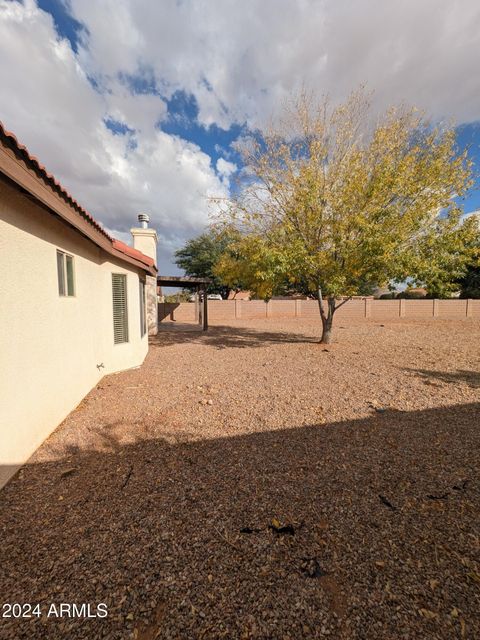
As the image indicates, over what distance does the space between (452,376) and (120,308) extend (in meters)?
8.23

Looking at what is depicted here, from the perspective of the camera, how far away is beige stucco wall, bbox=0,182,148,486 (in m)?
2.97

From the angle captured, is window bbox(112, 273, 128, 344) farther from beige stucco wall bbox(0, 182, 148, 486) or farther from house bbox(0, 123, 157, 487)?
beige stucco wall bbox(0, 182, 148, 486)

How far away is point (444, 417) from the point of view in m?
4.46

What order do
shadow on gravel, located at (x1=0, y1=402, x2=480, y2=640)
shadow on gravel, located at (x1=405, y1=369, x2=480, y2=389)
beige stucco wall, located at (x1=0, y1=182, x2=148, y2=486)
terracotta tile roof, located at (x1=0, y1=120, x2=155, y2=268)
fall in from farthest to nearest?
shadow on gravel, located at (x1=405, y1=369, x2=480, y2=389)
beige stucco wall, located at (x1=0, y1=182, x2=148, y2=486)
terracotta tile roof, located at (x1=0, y1=120, x2=155, y2=268)
shadow on gravel, located at (x1=0, y1=402, x2=480, y2=640)

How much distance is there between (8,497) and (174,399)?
2.76m

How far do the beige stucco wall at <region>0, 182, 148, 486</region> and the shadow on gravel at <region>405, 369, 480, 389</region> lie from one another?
731cm

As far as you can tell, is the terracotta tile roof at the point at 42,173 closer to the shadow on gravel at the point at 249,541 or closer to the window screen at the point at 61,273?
the window screen at the point at 61,273

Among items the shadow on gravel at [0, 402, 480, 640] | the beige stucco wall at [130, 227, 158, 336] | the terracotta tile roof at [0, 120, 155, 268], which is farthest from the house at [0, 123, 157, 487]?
the beige stucco wall at [130, 227, 158, 336]

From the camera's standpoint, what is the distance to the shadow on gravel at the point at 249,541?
66.3 inches

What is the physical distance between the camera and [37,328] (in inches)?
140

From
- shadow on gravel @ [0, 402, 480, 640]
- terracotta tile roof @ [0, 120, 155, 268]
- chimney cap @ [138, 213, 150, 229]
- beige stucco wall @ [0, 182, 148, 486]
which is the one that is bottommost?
shadow on gravel @ [0, 402, 480, 640]

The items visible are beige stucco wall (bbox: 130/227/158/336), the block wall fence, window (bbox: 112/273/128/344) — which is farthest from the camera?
the block wall fence

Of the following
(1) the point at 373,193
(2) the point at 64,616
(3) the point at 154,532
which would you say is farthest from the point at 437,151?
(2) the point at 64,616

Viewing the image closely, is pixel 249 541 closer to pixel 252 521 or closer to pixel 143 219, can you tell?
pixel 252 521
